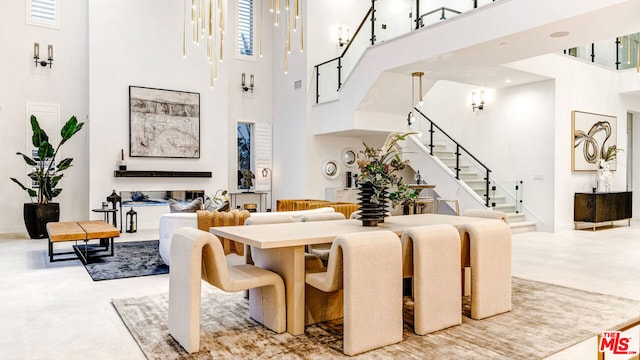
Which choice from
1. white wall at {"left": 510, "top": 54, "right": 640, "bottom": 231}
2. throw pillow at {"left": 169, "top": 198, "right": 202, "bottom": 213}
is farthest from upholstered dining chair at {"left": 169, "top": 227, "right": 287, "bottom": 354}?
white wall at {"left": 510, "top": 54, "right": 640, "bottom": 231}

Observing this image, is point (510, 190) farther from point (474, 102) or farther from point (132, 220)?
point (132, 220)

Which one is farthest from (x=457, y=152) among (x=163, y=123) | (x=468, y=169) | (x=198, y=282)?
(x=198, y=282)

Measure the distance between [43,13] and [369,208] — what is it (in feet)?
29.2

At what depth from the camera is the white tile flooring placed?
314cm

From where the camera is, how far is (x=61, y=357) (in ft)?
9.66

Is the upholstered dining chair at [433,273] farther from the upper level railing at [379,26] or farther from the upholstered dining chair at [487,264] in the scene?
the upper level railing at [379,26]

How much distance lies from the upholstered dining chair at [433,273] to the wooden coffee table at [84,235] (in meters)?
4.14

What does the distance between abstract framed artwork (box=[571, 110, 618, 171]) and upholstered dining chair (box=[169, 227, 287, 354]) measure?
8609 mm

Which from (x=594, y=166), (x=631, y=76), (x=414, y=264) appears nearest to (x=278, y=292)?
(x=414, y=264)

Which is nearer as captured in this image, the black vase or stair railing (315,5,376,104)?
the black vase

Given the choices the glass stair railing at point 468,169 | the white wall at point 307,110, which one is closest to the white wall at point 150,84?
the white wall at point 307,110

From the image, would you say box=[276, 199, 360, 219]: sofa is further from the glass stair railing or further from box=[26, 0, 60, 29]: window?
box=[26, 0, 60, 29]: window

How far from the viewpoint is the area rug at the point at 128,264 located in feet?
17.6

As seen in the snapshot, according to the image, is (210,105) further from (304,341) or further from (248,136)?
(304,341)
